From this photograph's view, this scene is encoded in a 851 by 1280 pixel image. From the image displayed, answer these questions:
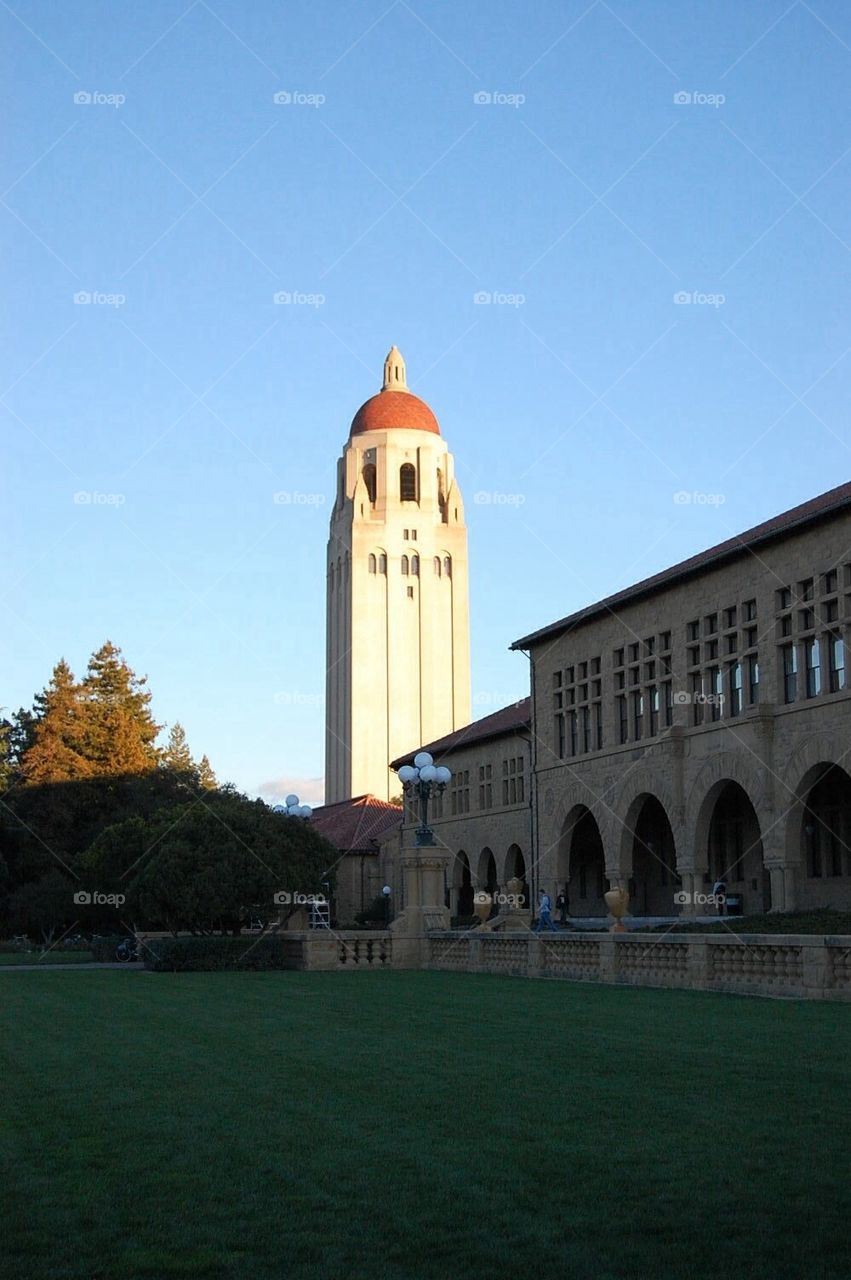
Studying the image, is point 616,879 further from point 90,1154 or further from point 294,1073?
point 90,1154

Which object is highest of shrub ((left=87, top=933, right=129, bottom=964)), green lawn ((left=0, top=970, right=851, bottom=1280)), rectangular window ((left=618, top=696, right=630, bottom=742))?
rectangular window ((left=618, top=696, right=630, bottom=742))

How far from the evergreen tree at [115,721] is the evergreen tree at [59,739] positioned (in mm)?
583

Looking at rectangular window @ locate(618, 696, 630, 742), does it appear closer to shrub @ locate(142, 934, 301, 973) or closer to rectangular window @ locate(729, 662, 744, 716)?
rectangular window @ locate(729, 662, 744, 716)

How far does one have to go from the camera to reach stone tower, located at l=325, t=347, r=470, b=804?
113625 millimetres

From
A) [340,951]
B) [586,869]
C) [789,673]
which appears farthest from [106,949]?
[789,673]

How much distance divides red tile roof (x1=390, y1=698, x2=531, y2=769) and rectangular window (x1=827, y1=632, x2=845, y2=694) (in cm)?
2264

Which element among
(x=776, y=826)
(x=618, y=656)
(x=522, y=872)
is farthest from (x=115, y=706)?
(x=776, y=826)

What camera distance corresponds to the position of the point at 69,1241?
21.5ft

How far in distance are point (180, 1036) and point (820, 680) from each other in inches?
1029

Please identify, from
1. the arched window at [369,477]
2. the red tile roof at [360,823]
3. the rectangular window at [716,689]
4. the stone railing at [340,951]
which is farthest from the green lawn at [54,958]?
the arched window at [369,477]

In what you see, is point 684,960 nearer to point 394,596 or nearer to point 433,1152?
point 433,1152

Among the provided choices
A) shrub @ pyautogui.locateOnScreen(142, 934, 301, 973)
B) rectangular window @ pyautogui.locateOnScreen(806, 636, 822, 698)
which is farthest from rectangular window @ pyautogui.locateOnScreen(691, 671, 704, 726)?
shrub @ pyautogui.locateOnScreen(142, 934, 301, 973)

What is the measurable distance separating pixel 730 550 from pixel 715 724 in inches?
205

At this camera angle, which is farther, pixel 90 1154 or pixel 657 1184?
pixel 90 1154
